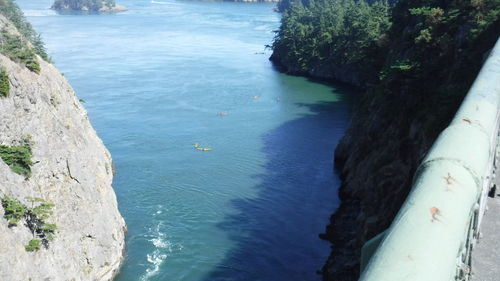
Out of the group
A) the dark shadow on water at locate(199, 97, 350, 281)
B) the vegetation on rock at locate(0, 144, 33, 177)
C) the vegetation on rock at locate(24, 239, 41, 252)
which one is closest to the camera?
the vegetation on rock at locate(24, 239, 41, 252)

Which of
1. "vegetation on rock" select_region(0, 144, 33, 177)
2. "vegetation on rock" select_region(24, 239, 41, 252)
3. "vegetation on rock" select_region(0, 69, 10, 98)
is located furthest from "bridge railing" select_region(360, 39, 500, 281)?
"vegetation on rock" select_region(0, 69, 10, 98)

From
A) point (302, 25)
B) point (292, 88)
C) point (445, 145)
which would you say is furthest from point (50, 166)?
point (302, 25)

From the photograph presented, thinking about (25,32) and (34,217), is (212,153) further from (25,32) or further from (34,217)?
(25,32)

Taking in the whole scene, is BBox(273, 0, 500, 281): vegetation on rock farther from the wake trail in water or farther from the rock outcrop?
the rock outcrop

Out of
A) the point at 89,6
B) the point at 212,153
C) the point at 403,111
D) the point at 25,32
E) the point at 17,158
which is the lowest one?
the point at 212,153

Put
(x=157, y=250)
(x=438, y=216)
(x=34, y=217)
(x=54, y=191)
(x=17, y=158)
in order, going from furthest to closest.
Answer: (x=157, y=250) → (x=54, y=191) → (x=17, y=158) → (x=34, y=217) → (x=438, y=216)

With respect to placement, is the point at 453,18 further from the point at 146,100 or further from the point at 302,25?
the point at 302,25

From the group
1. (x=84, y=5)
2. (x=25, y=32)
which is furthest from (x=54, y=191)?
(x=84, y=5)
